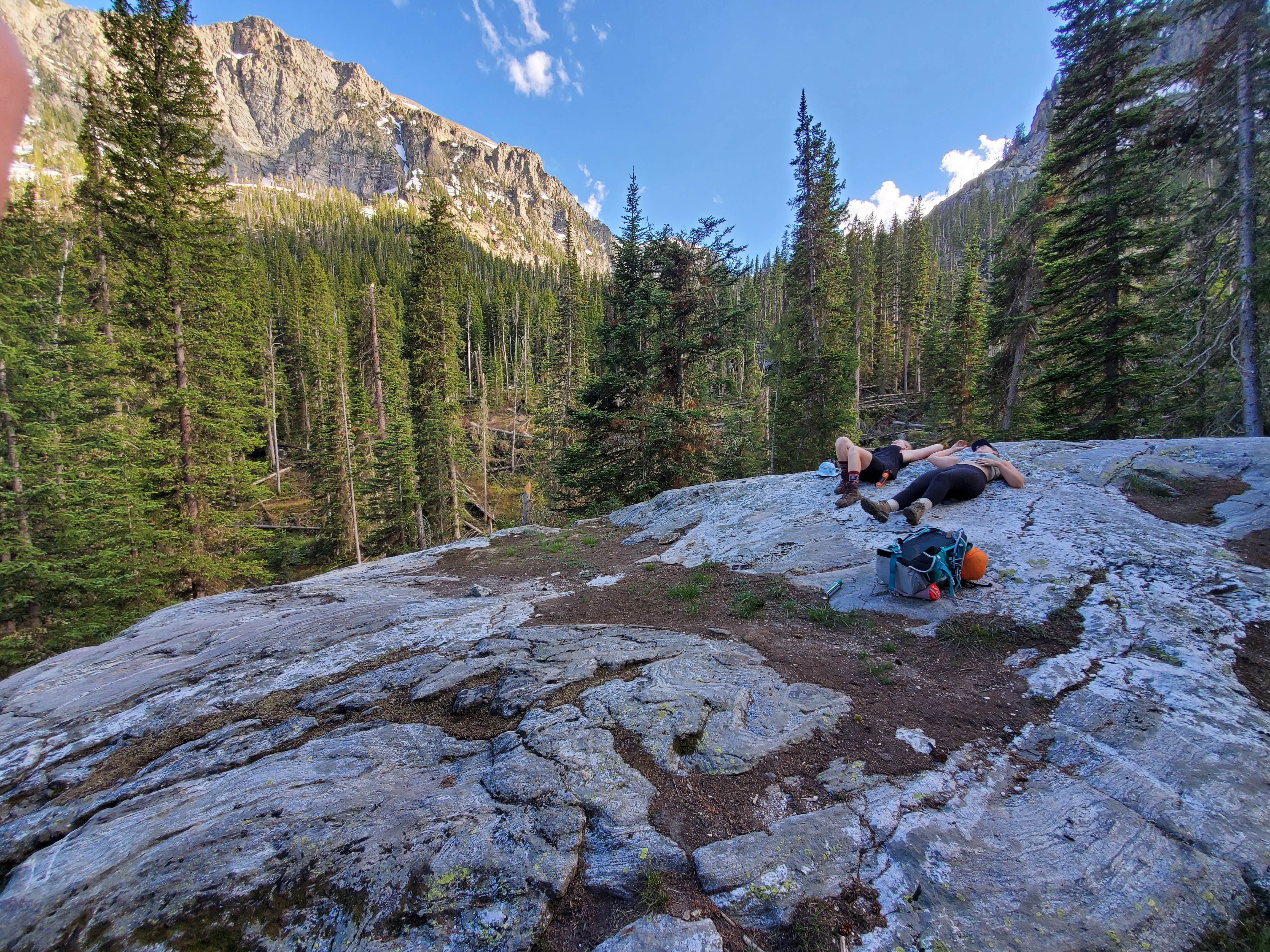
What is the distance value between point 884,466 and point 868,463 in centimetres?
25

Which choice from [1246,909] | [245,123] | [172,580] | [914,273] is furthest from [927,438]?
[245,123]

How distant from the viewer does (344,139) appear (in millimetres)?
130750

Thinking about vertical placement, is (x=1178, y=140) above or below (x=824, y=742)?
above

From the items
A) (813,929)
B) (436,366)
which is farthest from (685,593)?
(436,366)

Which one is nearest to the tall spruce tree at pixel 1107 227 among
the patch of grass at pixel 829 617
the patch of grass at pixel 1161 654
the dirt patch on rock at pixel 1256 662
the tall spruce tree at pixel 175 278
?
the dirt patch on rock at pixel 1256 662

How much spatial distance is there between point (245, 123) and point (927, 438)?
618 ft

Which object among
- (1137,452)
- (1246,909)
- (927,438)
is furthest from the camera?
(927,438)

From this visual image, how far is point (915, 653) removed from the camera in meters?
4.35

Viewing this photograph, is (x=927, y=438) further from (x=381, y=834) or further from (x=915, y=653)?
(x=381, y=834)

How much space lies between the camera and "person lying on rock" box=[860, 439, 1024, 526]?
21.6 ft

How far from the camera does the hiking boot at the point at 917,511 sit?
19.9ft

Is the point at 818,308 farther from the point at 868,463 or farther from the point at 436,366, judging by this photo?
the point at 436,366

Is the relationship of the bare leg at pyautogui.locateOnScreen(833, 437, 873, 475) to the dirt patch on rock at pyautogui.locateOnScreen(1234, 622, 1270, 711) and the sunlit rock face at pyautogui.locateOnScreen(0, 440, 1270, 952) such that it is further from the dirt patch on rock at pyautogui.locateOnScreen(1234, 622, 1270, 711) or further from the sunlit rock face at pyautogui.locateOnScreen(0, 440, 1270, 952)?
the dirt patch on rock at pyautogui.locateOnScreen(1234, 622, 1270, 711)

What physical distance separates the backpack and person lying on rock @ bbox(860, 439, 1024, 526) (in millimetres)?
1215
